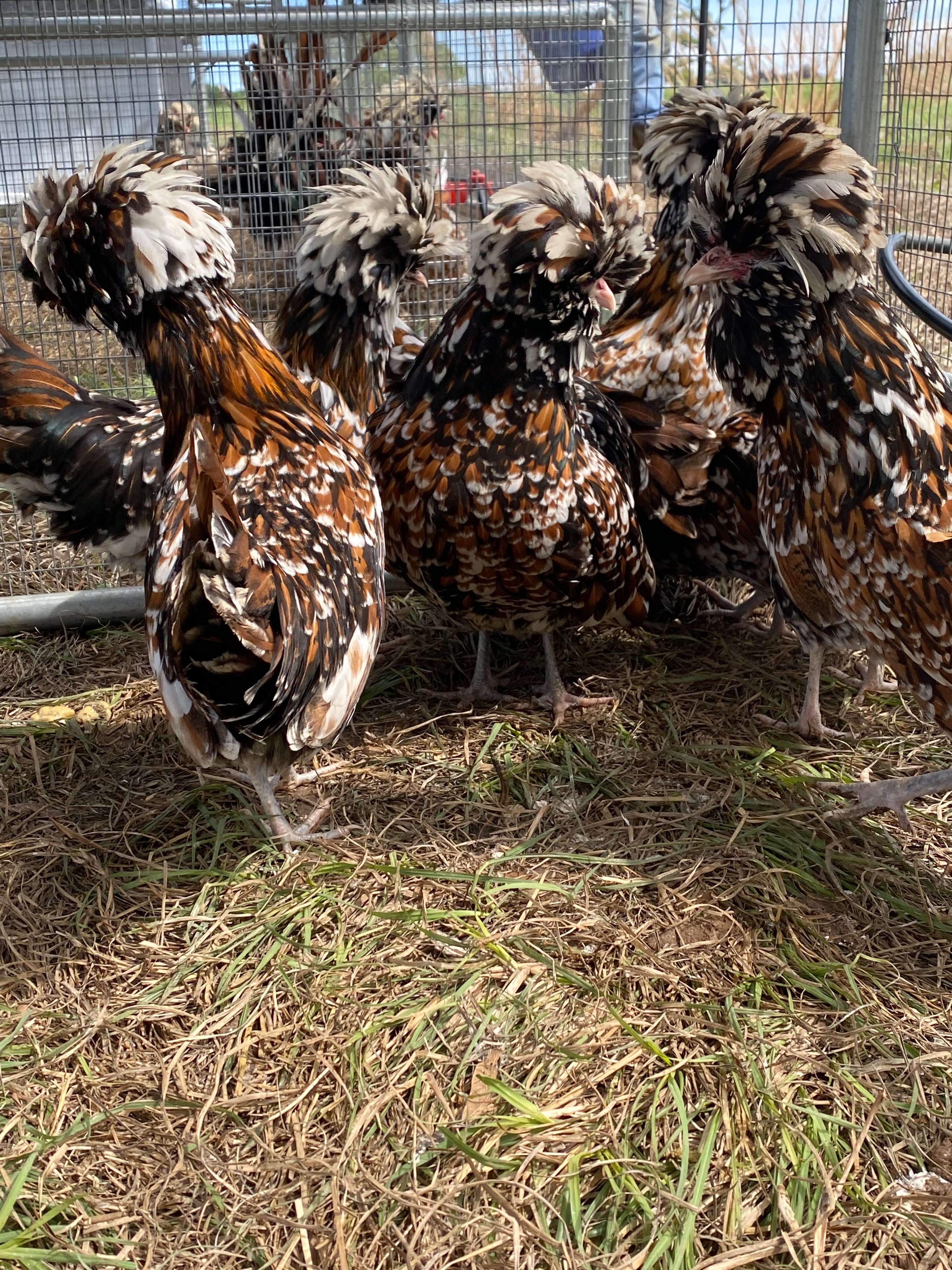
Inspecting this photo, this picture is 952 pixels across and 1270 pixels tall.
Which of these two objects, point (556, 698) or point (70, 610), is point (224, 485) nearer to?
point (556, 698)

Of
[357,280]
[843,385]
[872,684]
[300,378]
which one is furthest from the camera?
[357,280]

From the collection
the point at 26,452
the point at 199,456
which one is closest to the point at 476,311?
the point at 199,456

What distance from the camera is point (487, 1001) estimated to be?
2.19 metres

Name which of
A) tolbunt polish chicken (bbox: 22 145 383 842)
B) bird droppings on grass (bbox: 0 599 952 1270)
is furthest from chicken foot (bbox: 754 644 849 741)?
tolbunt polish chicken (bbox: 22 145 383 842)

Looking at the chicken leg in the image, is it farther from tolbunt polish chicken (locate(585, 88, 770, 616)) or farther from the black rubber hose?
the black rubber hose

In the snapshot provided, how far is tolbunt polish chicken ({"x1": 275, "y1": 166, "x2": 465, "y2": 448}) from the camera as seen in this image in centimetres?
335

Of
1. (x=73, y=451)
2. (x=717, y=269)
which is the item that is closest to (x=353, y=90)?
(x=73, y=451)

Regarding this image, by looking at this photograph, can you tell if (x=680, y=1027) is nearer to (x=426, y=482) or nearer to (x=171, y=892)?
(x=171, y=892)

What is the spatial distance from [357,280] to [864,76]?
2008 millimetres

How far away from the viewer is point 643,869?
258 centimetres

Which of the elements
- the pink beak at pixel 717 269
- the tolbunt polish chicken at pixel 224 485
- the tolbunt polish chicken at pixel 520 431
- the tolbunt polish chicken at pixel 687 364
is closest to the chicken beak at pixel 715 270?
the pink beak at pixel 717 269

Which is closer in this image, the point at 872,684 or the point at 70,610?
the point at 872,684

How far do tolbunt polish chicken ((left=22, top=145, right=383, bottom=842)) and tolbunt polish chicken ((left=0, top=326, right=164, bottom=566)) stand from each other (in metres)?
0.55

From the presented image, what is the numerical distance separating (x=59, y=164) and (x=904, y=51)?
10.7 ft
